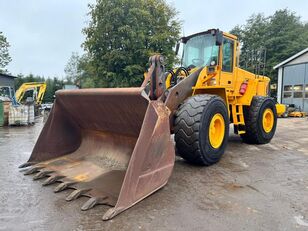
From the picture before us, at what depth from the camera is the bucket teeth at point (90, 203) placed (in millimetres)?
2652

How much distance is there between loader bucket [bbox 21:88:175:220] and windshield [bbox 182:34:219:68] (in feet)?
7.47

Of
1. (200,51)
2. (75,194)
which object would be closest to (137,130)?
(75,194)

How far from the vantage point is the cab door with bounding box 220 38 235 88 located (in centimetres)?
505

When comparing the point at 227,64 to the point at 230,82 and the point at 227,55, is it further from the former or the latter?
the point at 230,82

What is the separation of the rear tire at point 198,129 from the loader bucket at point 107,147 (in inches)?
25.0

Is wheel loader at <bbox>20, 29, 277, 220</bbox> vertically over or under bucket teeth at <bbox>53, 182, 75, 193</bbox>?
over

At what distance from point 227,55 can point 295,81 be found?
15.3 metres

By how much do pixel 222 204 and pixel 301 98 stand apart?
57.1 ft

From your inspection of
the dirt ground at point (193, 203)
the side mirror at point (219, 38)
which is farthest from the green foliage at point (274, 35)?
the dirt ground at point (193, 203)

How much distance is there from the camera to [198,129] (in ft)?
12.1

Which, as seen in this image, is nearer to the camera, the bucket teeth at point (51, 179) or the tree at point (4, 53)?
the bucket teeth at point (51, 179)

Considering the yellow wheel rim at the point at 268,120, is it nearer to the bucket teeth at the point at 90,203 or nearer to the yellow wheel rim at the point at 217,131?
the yellow wheel rim at the point at 217,131

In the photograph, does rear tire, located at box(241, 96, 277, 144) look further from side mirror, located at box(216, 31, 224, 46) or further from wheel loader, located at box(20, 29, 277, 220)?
side mirror, located at box(216, 31, 224, 46)

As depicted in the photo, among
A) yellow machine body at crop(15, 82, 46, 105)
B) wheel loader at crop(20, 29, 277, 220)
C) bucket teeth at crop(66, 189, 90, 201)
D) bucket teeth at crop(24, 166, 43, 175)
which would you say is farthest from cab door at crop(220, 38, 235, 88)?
yellow machine body at crop(15, 82, 46, 105)
